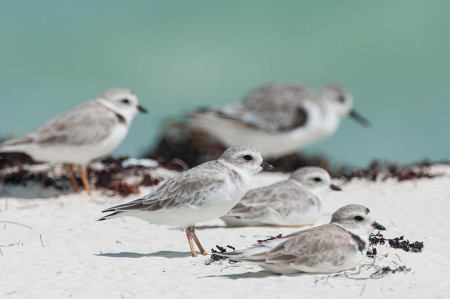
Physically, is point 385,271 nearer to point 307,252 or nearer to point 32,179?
point 307,252

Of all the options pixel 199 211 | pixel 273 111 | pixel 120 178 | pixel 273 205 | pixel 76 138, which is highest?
pixel 273 111

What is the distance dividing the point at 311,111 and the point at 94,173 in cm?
537

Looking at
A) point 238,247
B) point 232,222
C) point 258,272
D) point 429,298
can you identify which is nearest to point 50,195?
point 232,222

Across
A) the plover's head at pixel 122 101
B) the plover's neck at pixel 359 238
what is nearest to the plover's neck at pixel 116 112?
the plover's head at pixel 122 101

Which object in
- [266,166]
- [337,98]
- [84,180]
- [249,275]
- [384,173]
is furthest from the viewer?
[337,98]

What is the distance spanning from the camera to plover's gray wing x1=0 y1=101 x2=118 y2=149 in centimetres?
1123

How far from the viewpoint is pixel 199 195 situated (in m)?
6.62

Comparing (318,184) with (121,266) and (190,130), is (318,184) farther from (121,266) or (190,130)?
(190,130)

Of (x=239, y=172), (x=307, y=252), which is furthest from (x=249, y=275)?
(x=239, y=172)

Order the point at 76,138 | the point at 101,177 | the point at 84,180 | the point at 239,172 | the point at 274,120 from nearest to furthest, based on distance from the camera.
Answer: the point at 239,172, the point at 76,138, the point at 84,180, the point at 101,177, the point at 274,120

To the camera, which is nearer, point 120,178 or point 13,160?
point 120,178

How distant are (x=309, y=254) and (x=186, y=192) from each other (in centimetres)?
155

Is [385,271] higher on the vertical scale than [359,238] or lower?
lower

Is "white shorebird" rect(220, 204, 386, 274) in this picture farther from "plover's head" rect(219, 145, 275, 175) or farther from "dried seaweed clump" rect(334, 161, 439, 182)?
"dried seaweed clump" rect(334, 161, 439, 182)
